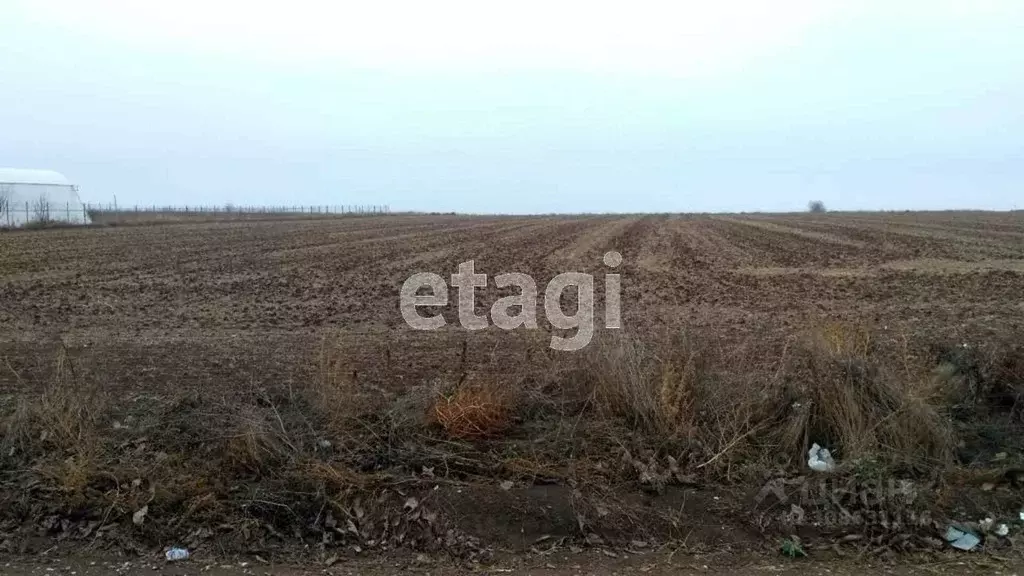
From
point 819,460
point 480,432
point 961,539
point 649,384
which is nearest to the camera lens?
point 961,539

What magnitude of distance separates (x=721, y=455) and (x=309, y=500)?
3.00 metres

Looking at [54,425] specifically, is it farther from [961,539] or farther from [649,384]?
[961,539]

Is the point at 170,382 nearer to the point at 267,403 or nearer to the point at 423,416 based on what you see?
the point at 267,403

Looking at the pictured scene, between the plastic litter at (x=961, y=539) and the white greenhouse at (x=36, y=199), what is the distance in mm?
61591

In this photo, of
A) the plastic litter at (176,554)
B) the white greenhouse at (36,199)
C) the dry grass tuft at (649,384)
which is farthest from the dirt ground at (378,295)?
the white greenhouse at (36,199)

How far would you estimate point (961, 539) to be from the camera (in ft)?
15.0

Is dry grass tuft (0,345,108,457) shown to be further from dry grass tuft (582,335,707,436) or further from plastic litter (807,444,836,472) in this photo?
plastic litter (807,444,836,472)

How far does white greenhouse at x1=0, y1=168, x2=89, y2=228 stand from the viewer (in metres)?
54.6

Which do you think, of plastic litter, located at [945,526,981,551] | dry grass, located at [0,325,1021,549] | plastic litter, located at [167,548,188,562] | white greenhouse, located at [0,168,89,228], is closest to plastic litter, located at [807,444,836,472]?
dry grass, located at [0,325,1021,549]

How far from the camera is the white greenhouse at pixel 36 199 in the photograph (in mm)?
54562

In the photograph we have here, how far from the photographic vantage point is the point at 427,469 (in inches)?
205

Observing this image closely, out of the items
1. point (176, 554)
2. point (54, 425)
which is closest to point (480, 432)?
point (176, 554)

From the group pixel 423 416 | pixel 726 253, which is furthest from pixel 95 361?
pixel 726 253

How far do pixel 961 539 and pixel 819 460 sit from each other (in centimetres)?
106
